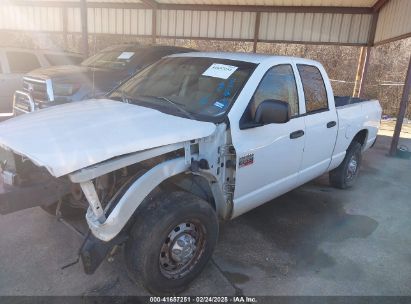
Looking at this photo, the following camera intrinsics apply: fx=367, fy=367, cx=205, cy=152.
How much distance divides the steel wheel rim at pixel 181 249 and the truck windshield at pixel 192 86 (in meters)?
0.95

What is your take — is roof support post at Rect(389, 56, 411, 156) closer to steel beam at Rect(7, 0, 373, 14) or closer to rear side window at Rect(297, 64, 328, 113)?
steel beam at Rect(7, 0, 373, 14)

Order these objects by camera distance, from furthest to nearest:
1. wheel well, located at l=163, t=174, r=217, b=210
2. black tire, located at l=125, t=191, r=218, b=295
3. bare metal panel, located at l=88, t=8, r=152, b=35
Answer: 1. bare metal panel, located at l=88, t=8, r=152, b=35
2. wheel well, located at l=163, t=174, r=217, b=210
3. black tire, located at l=125, t=191, r=218, b=295

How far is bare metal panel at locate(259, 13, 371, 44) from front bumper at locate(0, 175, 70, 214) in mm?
9784

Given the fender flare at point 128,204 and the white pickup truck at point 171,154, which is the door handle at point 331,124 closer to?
the white pickup truck at point 171,154

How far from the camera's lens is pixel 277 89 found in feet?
12.3

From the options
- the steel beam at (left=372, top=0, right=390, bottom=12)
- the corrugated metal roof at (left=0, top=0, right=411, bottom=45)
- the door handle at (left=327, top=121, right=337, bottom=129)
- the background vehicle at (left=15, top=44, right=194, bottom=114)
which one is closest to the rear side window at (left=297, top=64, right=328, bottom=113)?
the door handle at (left=327, top=121, right=337, bottom=129)

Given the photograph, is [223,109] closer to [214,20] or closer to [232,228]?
[232,228]

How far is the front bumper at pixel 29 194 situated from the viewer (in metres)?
2.57

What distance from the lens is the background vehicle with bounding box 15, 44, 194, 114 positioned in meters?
6.75

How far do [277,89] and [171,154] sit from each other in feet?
4.68

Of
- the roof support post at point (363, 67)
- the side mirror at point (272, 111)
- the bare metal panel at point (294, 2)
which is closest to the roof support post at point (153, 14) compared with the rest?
the bare metal panel at point (294, 2)

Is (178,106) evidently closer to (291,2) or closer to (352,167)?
(352,167)

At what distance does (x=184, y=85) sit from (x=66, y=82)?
13.2ft

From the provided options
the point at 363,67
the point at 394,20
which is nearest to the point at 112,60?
the point at 394,20
